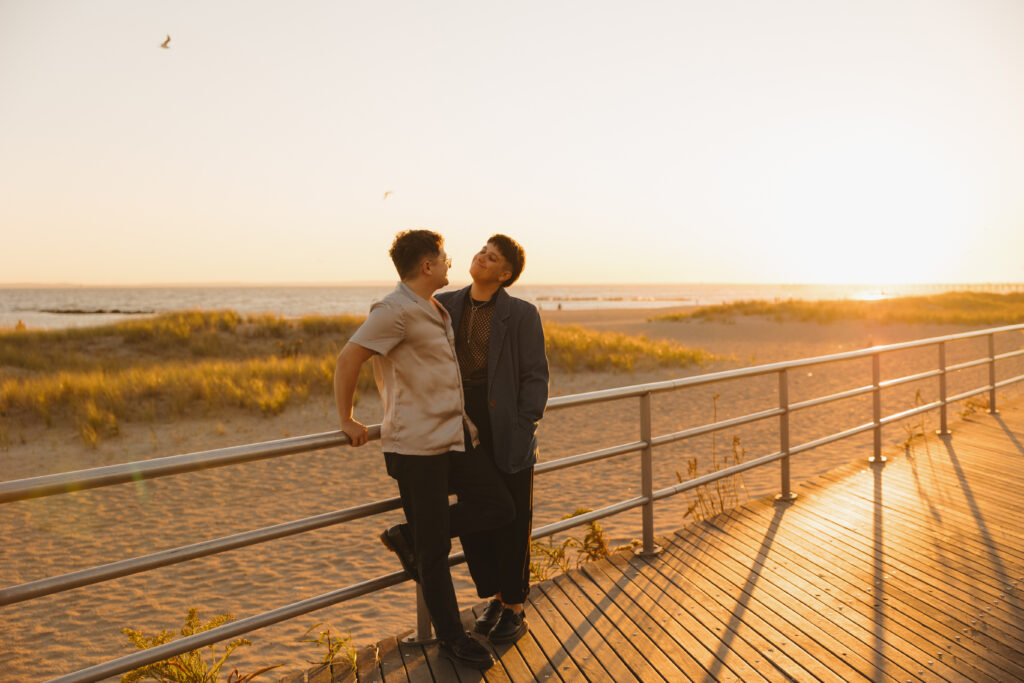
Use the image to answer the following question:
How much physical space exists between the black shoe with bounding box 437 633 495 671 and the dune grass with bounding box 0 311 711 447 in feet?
32.4

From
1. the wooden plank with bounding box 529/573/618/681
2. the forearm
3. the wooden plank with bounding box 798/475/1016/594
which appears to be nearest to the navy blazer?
the forearm

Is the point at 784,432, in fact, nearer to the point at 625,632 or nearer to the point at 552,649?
the point at 625,632

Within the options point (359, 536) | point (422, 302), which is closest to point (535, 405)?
point (422, 302)

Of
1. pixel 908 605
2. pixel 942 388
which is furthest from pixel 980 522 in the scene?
pixel 942 388

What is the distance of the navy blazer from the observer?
282cm

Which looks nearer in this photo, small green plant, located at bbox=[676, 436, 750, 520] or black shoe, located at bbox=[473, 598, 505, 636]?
black shoe, located at bbox=[473, 598, 505, 636]

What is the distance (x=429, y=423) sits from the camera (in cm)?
259

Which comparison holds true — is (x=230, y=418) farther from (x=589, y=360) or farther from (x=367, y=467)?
(x=589, y=360)

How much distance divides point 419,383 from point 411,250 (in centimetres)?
49

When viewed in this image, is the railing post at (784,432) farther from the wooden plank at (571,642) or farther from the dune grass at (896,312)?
the dune grass at (896,312)

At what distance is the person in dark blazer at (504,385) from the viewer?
2.82 m

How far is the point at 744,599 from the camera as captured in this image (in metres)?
3.43

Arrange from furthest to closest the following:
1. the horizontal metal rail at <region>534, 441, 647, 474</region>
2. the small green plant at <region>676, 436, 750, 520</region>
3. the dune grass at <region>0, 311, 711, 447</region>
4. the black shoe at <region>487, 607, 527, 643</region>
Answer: the dune grass at <region>0, 311, 711, 447</region>, the small green plant at <region>676, 436, 750, 520</region>, the horizontal metal rail at <region>534, 441, 647, 474</region>, the black shoe at <region>487, 607, 527, 643</region>

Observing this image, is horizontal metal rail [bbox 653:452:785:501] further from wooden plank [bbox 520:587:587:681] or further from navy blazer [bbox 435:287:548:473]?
navy blazer [bbox 435:287:548:473]
